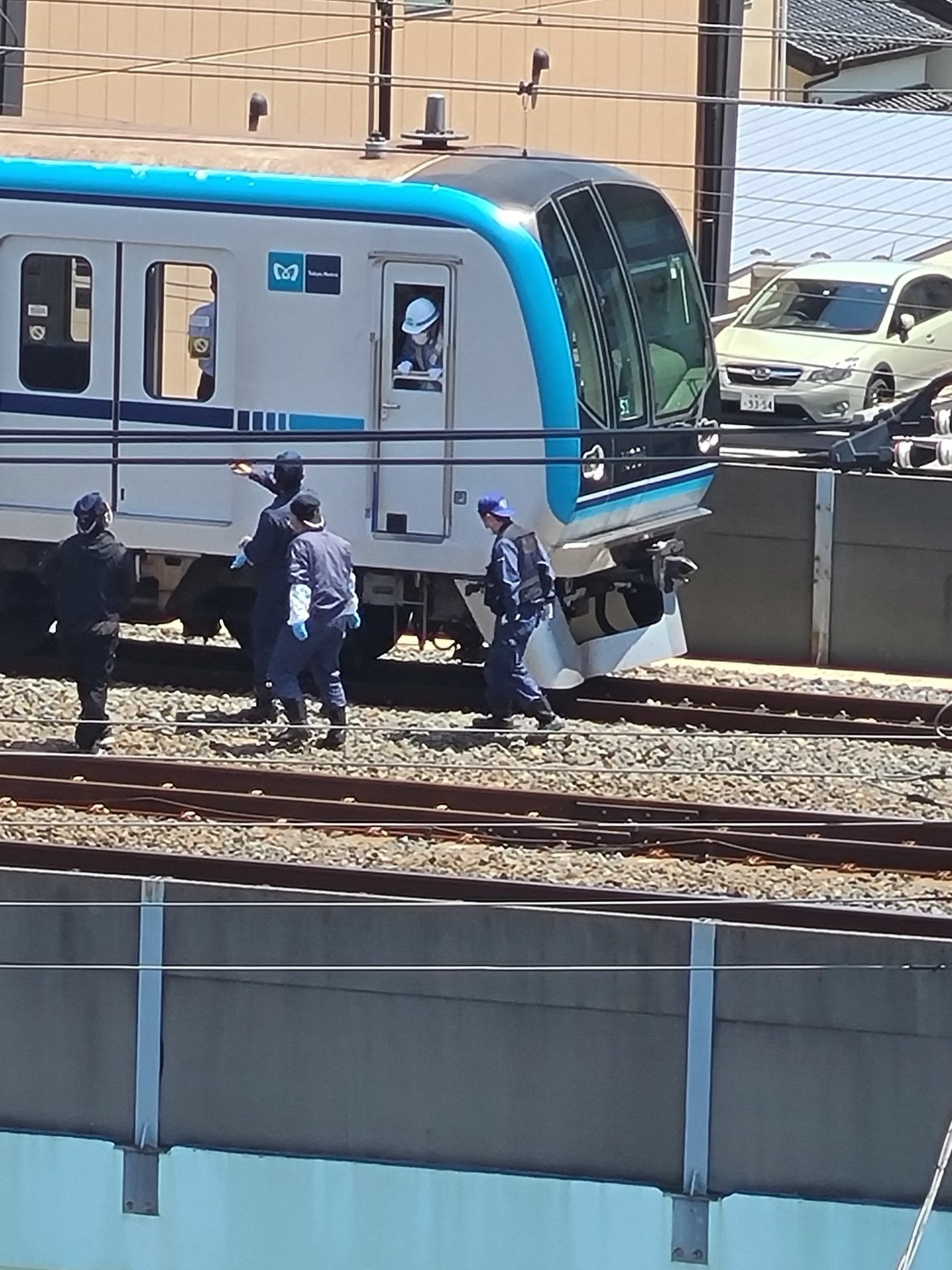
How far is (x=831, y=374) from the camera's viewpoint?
20922mm

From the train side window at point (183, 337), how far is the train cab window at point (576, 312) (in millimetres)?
1782

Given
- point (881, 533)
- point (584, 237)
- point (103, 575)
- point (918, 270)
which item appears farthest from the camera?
point (918, 270)

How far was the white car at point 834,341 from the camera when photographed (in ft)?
68.6

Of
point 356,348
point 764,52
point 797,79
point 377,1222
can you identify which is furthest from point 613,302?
point 797,79

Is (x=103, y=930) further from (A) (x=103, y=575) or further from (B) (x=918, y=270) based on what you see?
(B) (x=918, y=270)

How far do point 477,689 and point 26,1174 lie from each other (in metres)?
5.03

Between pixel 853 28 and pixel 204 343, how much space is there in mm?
26492

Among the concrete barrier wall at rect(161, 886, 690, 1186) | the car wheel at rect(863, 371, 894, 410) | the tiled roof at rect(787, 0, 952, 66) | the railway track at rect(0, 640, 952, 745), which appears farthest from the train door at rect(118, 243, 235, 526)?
the tiled roof at rect(787, 0, 952, 66)

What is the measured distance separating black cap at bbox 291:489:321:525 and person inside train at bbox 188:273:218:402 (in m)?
1.06

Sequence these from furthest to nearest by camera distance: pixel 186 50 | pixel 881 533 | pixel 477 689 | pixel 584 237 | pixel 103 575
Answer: pixel 186 50 < pixel 881 533 < pixel 477 689 < pixel 584 237 < pixel 103 575

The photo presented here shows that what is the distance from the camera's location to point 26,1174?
8.89 m

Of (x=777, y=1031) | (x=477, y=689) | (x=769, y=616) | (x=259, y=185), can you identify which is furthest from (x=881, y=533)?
(x=777, y=1031)

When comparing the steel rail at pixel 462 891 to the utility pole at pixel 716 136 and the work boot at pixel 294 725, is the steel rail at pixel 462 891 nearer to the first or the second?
the work boot at pixel 294 725

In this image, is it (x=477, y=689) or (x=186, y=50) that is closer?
(x=477, y=689)
